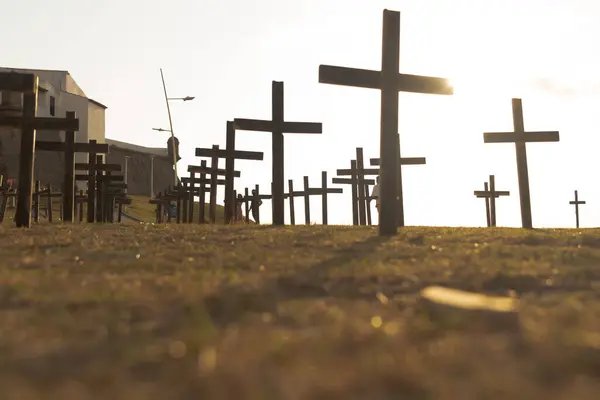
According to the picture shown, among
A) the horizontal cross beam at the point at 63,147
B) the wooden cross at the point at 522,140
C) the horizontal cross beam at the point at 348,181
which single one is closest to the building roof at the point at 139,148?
the horizontal cross beam at the point at 348,181

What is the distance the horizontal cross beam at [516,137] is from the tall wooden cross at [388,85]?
4835 millimetres

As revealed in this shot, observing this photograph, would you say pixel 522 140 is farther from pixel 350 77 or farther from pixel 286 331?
pixel 286 331

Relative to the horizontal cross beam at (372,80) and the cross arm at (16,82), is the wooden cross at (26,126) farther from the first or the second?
the horizontal cross beam at (372,80)

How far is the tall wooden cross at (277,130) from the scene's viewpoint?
524 inches

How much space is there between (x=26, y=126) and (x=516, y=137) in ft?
34.0

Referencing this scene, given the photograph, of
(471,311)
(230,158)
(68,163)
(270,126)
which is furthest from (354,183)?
(471,311)

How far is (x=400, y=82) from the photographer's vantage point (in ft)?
31.6

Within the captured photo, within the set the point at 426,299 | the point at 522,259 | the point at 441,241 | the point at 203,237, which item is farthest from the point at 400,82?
the point at 426,299

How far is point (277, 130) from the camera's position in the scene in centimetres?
1363

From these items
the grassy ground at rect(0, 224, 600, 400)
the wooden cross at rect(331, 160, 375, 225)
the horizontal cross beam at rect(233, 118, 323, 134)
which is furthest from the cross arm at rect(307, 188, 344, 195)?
the grassy ground at rect(0, 224, 600, 400)

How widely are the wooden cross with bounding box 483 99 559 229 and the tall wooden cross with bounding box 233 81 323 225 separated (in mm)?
4237

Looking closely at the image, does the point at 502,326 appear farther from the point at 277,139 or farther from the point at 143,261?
the point at 277,139

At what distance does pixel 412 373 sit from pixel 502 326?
33.5 inches

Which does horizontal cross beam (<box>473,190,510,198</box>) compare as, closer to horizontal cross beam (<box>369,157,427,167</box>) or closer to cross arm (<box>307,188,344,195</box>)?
cross arm (<box>307,188,344,195</box>)
